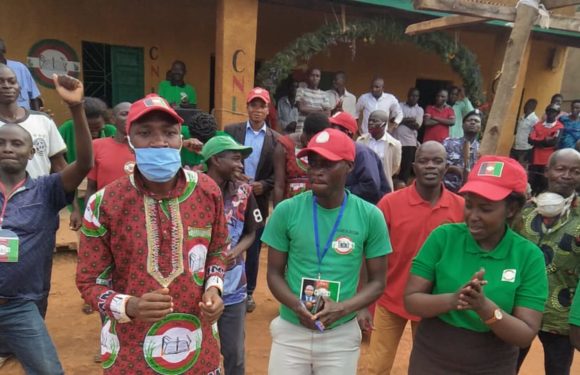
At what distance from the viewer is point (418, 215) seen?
3.10m

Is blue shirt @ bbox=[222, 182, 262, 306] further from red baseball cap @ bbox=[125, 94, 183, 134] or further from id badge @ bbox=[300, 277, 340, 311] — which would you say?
red baseball cap @ bbox=[125, 94, 183, 134]

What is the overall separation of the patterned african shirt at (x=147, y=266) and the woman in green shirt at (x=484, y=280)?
101 centimetres

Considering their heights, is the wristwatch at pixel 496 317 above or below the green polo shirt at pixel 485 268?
below

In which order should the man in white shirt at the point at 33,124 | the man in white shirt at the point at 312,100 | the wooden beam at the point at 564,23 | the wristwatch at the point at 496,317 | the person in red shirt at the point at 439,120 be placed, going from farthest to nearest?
1. the person in red shirt at the point at 439,120
2. the man in white shirt at the point at 312,100
3. the wooden beam at the point at 564,23
4. the man in white shirt at the point at 33,124
5. the wristwatch at the point at 496,317

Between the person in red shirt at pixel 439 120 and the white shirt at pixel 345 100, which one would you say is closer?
the white shirt at pixel 345 100

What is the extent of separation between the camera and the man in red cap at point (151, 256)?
1909 millimetres

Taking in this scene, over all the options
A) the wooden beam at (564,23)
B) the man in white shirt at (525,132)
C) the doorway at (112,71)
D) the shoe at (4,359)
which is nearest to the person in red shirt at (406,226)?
the shoe at (4,359)

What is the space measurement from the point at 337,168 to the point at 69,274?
4.58 m

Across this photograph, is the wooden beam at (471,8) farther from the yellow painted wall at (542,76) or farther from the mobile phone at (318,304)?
the yellow painted wall at (542,76)

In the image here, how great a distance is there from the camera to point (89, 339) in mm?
4223

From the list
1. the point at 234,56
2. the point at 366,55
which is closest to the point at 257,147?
the point at 234,56

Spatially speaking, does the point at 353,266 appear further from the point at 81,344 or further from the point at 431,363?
the point at 81,344

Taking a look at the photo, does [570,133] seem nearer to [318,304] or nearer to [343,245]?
[343,245]

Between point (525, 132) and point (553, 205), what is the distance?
376 inches
